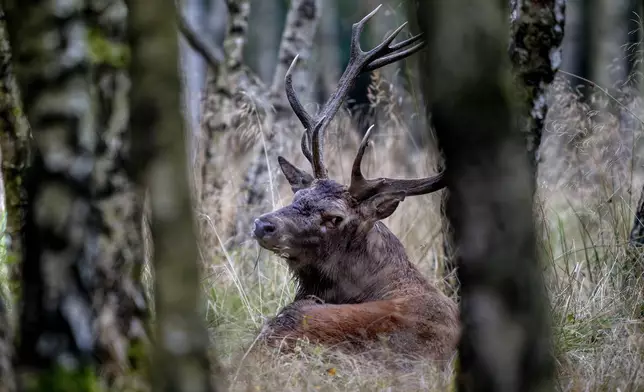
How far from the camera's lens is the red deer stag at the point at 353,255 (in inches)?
213

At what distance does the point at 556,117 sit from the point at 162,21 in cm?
546

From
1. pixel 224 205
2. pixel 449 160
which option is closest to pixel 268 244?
pixel 224 205

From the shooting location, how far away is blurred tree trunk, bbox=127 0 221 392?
8.73 feet

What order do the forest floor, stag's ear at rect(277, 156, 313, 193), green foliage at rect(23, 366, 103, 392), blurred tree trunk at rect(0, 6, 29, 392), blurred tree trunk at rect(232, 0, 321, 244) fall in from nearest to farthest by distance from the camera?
green foliage at rect(23, 366, 103, 392) → the forest floor → blurred tree trunk at rect(0, 6, 29, 392) → stag's ear at rect(277, 156, 313, 193) → blurred tree trunk at rect(232, 0, 321, 244)

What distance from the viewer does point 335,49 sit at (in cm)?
2781

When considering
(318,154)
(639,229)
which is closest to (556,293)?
(639,229)

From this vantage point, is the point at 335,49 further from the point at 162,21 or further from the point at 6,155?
the point at 162,21

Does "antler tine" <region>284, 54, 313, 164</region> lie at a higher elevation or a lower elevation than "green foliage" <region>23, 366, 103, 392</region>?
higher

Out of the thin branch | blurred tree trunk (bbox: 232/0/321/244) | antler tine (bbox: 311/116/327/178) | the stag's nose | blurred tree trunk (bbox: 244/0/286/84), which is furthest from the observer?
blurred tree trunk (bbox: 244/0/286/84)

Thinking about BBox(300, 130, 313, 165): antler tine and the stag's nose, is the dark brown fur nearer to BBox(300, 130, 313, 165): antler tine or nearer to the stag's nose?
the stag's nose

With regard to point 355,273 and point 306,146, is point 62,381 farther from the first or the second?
point 306,146

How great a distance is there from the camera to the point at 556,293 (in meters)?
5.73

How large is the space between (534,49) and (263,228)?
1.80 m

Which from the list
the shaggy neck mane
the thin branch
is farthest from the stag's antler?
the thin branch
